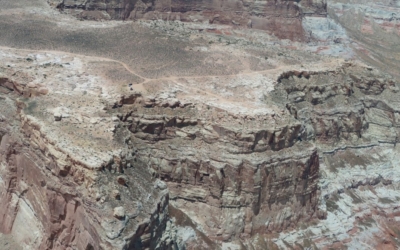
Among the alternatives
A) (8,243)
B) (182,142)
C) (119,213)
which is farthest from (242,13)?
(119,213)

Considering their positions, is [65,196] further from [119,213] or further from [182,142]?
[182,142]

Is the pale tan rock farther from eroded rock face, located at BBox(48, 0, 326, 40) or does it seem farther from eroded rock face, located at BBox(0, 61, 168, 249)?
eroded rock face, located at BBox(48, 0, 326, 40)

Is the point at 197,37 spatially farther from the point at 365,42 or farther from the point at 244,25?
the point at 365,42

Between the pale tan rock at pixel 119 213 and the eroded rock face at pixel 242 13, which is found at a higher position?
the eroded rock face at pixel 242 13

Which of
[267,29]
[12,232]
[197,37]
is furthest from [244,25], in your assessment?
[12,232]

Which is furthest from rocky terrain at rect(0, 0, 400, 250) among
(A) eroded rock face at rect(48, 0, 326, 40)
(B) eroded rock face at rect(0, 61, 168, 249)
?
(A) eroded rock face at rect(48, 0, 326, 40)

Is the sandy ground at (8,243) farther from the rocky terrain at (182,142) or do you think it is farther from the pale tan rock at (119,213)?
the pale tan rock at (119,213)

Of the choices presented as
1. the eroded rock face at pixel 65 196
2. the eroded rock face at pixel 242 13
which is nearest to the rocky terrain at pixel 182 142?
the eroded rock face at pixel 65 196

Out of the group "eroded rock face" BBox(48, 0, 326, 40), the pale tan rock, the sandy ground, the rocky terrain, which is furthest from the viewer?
"eroded rock face" BBox(48, 0, 326, 40)
